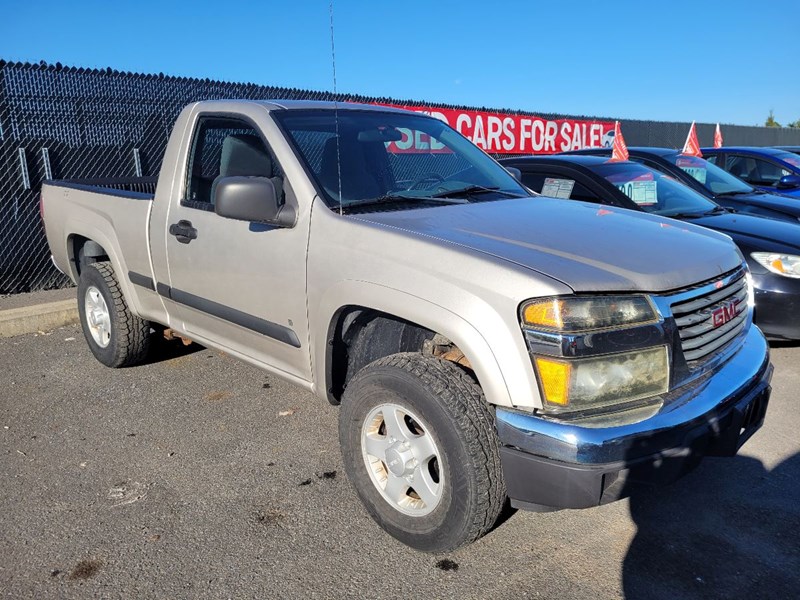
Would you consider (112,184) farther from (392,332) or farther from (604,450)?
(604,450)

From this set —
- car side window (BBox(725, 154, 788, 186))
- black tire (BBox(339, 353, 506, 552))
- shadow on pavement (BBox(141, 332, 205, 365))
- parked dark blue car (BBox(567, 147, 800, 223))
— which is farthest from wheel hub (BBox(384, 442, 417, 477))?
car side window (BBox(725, 154, 788, 186))

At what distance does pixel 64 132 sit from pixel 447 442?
677 cm

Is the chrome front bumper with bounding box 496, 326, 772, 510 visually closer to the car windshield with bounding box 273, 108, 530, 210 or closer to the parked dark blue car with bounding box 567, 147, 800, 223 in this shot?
the car windshield with bounding box 273, 108, 530, 210

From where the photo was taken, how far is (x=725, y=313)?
2789 mm

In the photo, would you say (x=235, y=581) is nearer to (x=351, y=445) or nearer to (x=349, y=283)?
(x=351, y=445)

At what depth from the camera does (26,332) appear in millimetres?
6027

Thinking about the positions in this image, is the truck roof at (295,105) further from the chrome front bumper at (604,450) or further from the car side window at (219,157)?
the chrome front bumper at (604,450)

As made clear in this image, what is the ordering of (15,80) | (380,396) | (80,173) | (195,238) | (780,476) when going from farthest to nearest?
(80,173) < (15,80) < (195,238) < (780,476) < (380,396)

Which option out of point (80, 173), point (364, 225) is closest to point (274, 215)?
point (364, 225)

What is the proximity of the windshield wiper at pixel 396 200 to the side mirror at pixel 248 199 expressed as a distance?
0.34m

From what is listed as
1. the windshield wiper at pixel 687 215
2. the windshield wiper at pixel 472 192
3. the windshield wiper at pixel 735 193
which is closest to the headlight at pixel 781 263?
the windshield wiper at pixel 687 215

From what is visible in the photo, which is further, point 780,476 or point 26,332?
point 26,332

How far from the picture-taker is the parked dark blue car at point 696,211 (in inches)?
181

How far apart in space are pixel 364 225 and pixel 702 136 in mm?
20071
